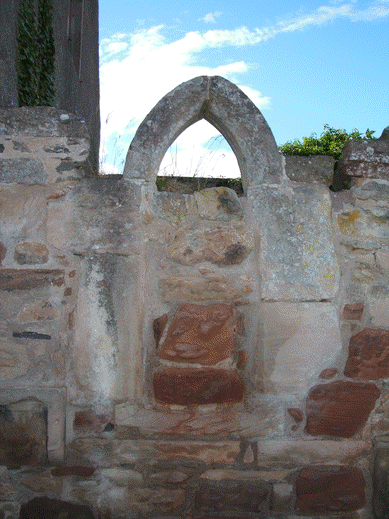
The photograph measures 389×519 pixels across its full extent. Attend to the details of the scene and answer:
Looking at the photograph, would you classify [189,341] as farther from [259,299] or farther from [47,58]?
[47,58]

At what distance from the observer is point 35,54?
5.28m

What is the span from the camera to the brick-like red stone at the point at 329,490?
2125 millimetres

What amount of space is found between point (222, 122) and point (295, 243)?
0.74m

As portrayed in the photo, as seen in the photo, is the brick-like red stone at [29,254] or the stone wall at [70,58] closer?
the brick-like red stone at [29,254]

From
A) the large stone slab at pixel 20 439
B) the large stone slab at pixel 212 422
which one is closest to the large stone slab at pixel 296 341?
the large stone slab at pixel 212 422

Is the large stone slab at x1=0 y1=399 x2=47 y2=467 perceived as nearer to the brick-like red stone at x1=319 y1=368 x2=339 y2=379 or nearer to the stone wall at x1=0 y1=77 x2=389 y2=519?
the stone wall at x1=0 y1=77 x2=389 y2=519

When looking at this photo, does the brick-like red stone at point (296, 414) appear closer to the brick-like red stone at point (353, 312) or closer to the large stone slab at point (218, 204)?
the brick-like red stone at point (353, 312)

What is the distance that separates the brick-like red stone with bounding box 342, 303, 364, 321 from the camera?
2197 millimetres

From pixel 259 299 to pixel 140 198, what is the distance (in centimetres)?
78

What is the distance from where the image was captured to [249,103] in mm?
2242

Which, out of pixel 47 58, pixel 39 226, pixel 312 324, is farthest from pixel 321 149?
pixel 39 226

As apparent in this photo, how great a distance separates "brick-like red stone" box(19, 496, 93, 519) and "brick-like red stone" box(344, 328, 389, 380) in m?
1.46

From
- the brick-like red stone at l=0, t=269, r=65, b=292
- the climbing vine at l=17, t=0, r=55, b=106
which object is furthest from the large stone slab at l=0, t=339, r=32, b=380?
the climbing vine at l=17, t=0, r=55, b=106

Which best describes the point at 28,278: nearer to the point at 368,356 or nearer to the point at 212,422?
the point at 212,422
